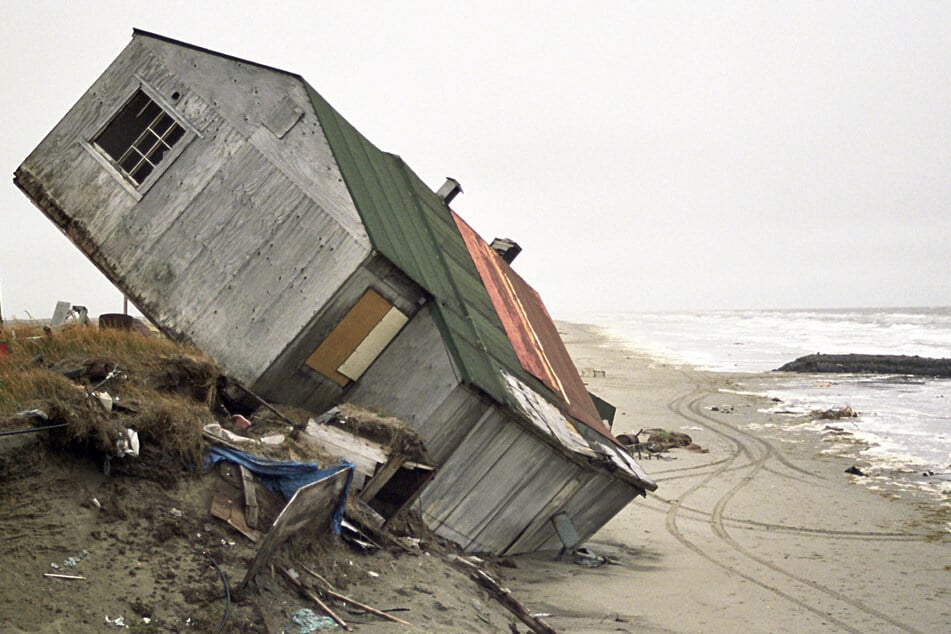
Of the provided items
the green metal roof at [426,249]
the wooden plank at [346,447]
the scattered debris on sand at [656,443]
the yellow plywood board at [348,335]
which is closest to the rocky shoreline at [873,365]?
the scattered debris on sand at [656,443]

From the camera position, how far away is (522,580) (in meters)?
11.2

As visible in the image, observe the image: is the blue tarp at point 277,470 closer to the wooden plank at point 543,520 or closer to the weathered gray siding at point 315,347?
the weathered gray siding at point 315,347

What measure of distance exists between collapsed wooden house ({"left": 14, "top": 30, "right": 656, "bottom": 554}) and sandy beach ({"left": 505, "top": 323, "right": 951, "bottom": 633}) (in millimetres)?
1387

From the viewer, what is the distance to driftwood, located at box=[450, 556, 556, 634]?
9.03m

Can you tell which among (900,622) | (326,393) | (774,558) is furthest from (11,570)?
(774,558)

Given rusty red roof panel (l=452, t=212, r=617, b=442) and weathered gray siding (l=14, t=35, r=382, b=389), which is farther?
rusty red roof panel (l=452, t=212, r=617, b=442)

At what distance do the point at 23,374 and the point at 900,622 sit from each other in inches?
375

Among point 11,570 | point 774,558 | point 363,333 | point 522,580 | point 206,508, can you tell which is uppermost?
point 774,558

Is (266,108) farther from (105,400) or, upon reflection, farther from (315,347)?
(105,400)

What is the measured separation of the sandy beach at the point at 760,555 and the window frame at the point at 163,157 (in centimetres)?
Answer: 627

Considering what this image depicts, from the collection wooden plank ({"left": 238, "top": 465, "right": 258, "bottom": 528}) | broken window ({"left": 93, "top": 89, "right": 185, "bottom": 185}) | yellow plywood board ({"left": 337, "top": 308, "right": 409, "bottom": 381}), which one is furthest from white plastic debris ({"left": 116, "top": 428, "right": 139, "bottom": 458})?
broken window ({"left": 93, "top": 89, "right": 185, "bottom": 185})

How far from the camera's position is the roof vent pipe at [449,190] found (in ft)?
59.9

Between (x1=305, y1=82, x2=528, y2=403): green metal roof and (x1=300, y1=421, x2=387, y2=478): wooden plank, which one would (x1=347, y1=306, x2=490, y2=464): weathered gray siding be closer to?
(x1=305, y1=82, x2=528, y2=403): green metal roof

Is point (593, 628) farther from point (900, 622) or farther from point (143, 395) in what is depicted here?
point (143, 395)
